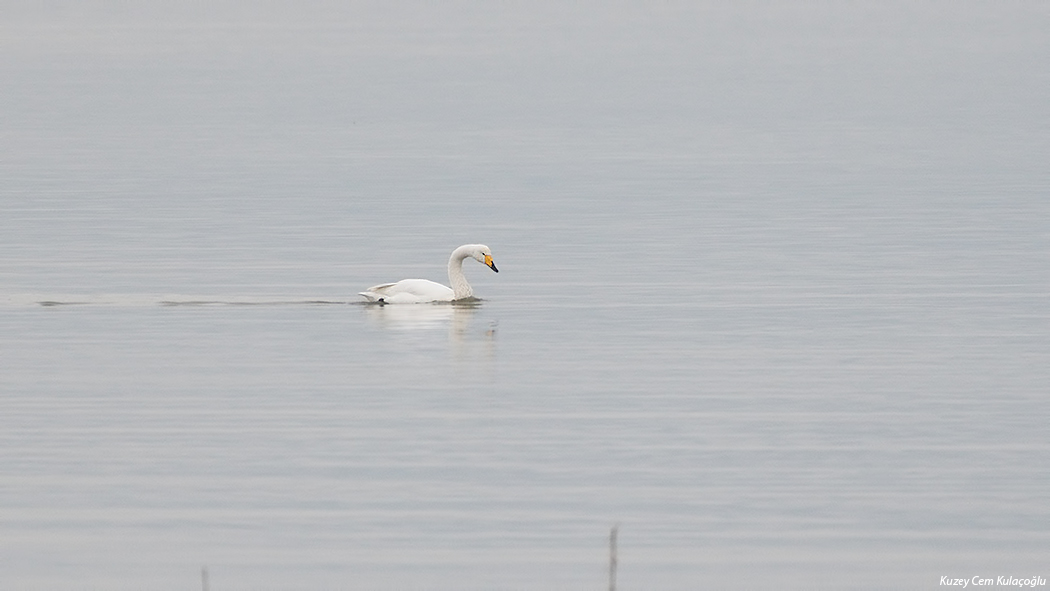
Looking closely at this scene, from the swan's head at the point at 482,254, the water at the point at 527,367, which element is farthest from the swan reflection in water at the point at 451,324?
the swan's head at the point at 482,254

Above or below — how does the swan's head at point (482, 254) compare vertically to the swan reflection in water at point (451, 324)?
above

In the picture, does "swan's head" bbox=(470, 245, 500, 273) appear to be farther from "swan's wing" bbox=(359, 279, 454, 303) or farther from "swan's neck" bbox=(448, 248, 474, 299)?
"swan's wing" bbox=(359, 279, 454, 303)

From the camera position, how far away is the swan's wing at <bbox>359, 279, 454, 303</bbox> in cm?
2245

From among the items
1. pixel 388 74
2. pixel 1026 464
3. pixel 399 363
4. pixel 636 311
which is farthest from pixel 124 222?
pixel 388 74

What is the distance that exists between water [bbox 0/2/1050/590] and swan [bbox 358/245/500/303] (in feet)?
1.04

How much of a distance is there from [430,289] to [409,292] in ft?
1.04

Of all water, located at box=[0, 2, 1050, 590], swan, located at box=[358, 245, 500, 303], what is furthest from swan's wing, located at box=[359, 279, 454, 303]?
water, located at box=[0, 2, 1050, 590]

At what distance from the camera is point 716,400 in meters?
16.9

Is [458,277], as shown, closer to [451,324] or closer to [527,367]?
[451,324]

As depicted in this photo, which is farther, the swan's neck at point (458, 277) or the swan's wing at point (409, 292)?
the swan's neck at point (458, 277)

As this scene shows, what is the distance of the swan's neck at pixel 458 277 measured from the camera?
23172mm

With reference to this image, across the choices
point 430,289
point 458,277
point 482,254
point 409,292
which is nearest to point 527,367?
point 409,292

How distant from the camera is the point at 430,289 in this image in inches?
907

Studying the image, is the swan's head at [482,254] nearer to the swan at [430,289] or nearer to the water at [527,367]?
the swan at [430,289]
